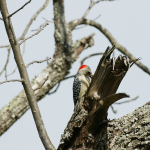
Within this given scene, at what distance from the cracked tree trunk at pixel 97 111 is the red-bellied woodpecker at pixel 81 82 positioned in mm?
2567

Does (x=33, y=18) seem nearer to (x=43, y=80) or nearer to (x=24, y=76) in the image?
(x=43, y=80)

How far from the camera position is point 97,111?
2.99 meters

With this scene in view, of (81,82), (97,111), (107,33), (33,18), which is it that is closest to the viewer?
(97,111)

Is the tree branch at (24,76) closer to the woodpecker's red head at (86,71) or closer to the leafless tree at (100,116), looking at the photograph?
the leafless tree at (100,116)

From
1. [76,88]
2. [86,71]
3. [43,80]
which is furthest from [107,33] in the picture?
[43,80]

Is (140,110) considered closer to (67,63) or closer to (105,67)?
(105,67)

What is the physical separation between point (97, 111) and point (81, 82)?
2.82 m

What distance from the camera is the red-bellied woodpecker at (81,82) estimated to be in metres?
5.76

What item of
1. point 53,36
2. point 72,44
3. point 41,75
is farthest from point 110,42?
point 41,75

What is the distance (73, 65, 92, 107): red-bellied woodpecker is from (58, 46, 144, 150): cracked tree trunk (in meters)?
2.57

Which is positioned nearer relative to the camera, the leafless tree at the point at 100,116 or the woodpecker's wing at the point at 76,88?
the leafless tree at the point at 100,116

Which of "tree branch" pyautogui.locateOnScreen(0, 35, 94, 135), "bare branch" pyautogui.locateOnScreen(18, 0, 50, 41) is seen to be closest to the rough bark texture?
"tree branch" pyautogui.locateOnScreen(0, 35, 94, 135)

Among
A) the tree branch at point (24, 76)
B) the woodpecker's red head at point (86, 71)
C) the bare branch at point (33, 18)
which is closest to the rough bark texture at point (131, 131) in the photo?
the tree branch at point (24, 76)

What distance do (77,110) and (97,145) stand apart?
451 millimetres
